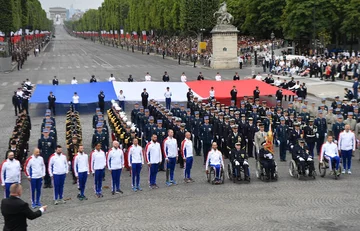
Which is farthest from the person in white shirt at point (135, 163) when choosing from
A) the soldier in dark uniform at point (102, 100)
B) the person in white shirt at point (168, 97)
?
the person in white shirt at point (168, 97)

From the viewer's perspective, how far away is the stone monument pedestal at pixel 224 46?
62.8 metres

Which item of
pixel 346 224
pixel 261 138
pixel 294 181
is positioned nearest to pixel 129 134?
pixel 261 138

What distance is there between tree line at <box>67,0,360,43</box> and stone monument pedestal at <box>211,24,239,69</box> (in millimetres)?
9092

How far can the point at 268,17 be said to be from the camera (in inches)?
3253

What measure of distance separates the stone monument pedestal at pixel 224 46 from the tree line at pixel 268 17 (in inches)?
358

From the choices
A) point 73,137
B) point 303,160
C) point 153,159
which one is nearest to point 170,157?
point 153,159

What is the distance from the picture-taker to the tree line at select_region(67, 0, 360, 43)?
66.8 meters

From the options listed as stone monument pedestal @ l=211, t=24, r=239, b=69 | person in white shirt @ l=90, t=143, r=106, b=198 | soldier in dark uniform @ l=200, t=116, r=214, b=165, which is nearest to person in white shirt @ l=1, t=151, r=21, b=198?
person in white shirt @ l=90, t=143, r=106, b=198

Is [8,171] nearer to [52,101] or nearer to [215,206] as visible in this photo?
[215,206]

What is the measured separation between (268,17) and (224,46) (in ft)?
71.4

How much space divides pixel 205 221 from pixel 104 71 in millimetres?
51697

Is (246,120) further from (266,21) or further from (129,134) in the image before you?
(266,21)

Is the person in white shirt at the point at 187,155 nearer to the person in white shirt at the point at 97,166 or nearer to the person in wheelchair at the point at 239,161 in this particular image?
the person in wheelchair at the point at 239,161

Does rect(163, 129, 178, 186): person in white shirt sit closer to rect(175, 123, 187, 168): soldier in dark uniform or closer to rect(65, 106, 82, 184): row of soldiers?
rect(175, 123, 187, 168): soldier in dark uniform
